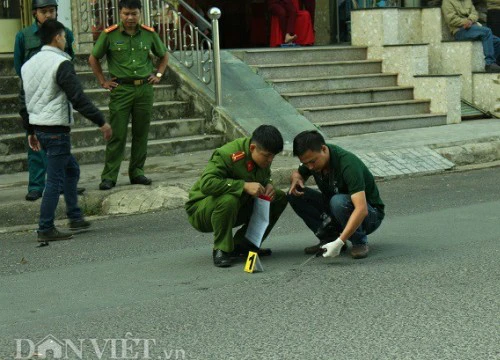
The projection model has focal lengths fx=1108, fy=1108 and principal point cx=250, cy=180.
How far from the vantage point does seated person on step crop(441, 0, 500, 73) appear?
57.2ft

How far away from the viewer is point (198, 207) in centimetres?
800

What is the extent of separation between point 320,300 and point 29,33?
17.0ft

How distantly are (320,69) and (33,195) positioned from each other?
670 centimetres

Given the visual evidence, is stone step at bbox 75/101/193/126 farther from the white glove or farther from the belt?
the white glove

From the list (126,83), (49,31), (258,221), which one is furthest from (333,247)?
(126,83)

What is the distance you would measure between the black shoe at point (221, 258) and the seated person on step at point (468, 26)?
1035 centimetres

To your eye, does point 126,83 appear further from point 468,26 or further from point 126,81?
point 468,26

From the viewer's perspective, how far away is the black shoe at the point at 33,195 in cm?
1068

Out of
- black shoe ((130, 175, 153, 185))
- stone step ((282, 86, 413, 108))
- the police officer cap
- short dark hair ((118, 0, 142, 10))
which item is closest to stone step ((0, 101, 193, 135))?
stone step ((282, 86, 413, 108))

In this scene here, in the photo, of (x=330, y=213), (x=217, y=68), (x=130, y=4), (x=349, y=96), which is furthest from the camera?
(x=349, y=96)

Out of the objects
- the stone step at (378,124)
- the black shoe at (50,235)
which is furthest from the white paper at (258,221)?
the stone step at (378,124)

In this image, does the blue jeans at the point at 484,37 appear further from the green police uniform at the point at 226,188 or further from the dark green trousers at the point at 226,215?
the green police uniform at the point at 226,188

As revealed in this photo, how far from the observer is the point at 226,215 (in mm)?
7758

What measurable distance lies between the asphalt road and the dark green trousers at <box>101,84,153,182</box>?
4.82 feet
